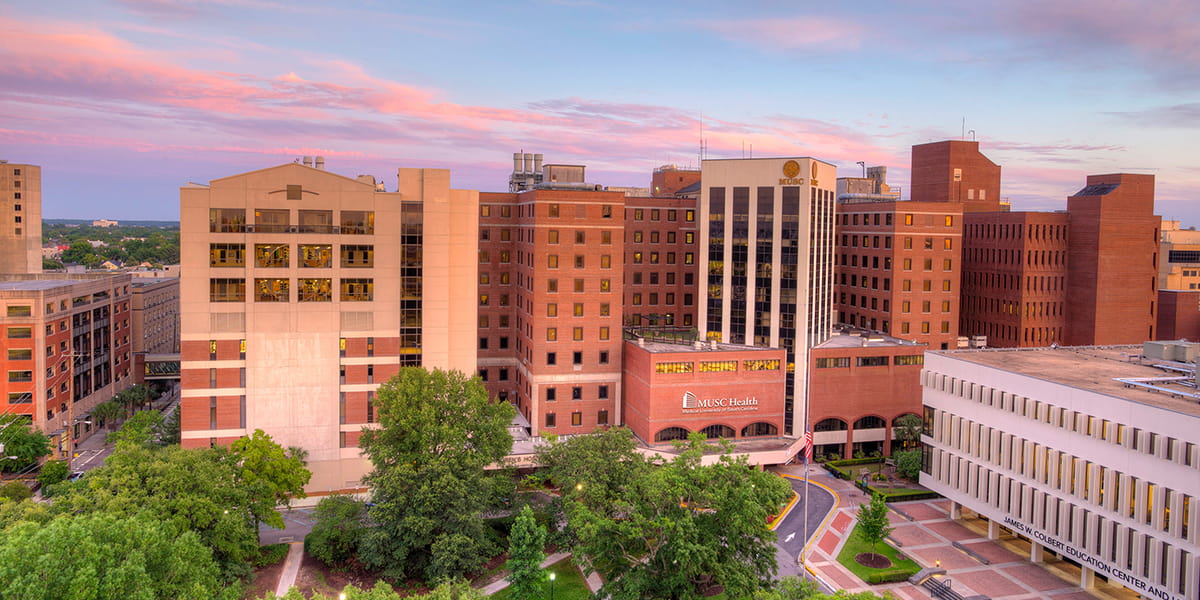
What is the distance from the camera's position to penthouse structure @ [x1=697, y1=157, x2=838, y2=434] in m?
89.7

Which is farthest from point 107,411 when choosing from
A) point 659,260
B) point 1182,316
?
point 1182,316

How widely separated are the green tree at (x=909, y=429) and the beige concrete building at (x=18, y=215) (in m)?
132

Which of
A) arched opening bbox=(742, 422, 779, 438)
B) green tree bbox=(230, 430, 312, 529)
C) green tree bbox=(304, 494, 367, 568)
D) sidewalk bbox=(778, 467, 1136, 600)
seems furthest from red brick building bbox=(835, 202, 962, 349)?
green tree bbox=(230, 430, 312, 529)

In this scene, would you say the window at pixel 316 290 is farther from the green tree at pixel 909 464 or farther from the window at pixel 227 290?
the green tree at pixel 909 464

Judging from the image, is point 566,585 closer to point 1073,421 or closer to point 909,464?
point 1073,421

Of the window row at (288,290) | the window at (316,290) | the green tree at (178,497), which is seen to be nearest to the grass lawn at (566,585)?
the green tree at (178,497)

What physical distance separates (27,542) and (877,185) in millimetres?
118766

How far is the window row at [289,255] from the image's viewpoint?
74312mm

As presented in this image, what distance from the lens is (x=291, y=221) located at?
248 feet

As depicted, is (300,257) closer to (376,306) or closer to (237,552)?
(376,306)

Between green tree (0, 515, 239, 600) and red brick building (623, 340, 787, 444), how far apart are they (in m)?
46.5

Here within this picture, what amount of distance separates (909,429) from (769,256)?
2529cm

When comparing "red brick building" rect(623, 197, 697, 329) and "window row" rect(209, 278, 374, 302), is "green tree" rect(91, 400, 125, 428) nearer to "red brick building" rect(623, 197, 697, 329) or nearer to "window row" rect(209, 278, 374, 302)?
"window row" rect(209, 278, 374, 302)

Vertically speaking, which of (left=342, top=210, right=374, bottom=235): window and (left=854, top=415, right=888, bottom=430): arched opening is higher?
(left=342, top=210, right=374, bottom=235): window
